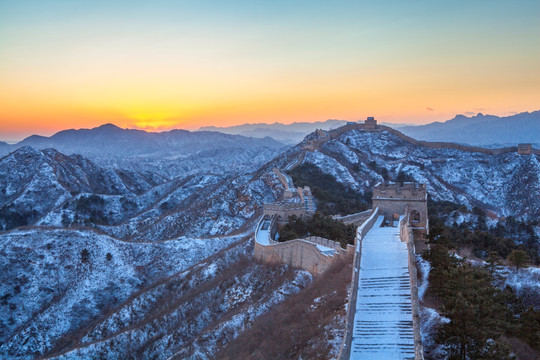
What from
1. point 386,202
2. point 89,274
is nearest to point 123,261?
point 89,274

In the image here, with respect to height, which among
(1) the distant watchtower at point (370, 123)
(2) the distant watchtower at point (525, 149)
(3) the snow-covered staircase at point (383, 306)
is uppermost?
(1) the distant watchtower at point (370, 123)

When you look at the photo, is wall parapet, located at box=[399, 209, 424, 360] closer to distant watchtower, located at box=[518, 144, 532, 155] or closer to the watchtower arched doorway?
the watchtower arched doorway

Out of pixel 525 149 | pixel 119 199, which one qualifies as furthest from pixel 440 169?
pixel 119 199

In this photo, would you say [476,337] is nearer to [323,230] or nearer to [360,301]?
[360,301]

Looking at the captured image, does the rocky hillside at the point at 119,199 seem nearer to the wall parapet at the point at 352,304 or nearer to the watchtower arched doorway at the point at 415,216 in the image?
the watchtower arched doorway at the point at 415,216

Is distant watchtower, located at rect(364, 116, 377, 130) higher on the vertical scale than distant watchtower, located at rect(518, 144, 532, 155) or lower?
higher

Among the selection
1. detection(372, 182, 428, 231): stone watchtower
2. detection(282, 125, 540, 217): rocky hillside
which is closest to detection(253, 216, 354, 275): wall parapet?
detection(372, 182, 428, 231): stone watchtower

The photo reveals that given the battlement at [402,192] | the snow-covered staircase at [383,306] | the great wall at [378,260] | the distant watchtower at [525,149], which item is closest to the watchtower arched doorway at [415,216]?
the great wall at [378,260]
